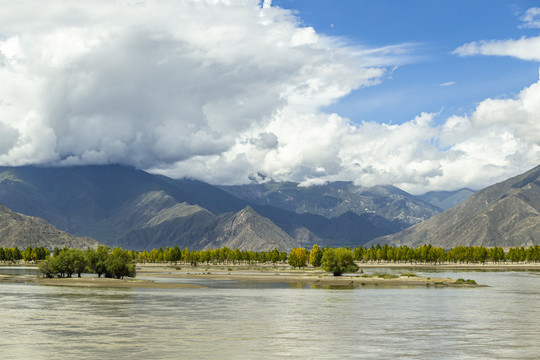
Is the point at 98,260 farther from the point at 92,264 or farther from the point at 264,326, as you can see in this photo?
the point at 264,326

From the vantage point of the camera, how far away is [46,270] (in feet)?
577

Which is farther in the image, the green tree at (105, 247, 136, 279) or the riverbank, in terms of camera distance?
the green tree at (105, 247, 136, 279)

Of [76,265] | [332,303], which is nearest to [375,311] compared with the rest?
[332,303]

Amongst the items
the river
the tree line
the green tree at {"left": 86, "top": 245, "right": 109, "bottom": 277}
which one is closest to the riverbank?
the tree line

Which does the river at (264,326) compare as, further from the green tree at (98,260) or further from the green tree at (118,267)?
the green tree at (98,260)

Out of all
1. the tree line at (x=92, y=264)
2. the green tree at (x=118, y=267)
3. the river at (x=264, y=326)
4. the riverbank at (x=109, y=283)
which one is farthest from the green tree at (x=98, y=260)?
the river at (x=264, y=326)

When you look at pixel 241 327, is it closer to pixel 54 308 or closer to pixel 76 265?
pixel 54 308

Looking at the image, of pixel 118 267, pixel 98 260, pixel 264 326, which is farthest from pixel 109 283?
pixel 264 326

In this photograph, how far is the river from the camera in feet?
182

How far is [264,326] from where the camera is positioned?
74.2 meters

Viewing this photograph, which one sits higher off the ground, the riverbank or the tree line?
the tree line

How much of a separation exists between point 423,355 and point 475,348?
25.3ft

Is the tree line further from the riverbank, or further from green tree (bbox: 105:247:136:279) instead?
the riverbank

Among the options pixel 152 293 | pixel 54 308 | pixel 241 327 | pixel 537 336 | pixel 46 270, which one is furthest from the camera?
pixel 46 270
